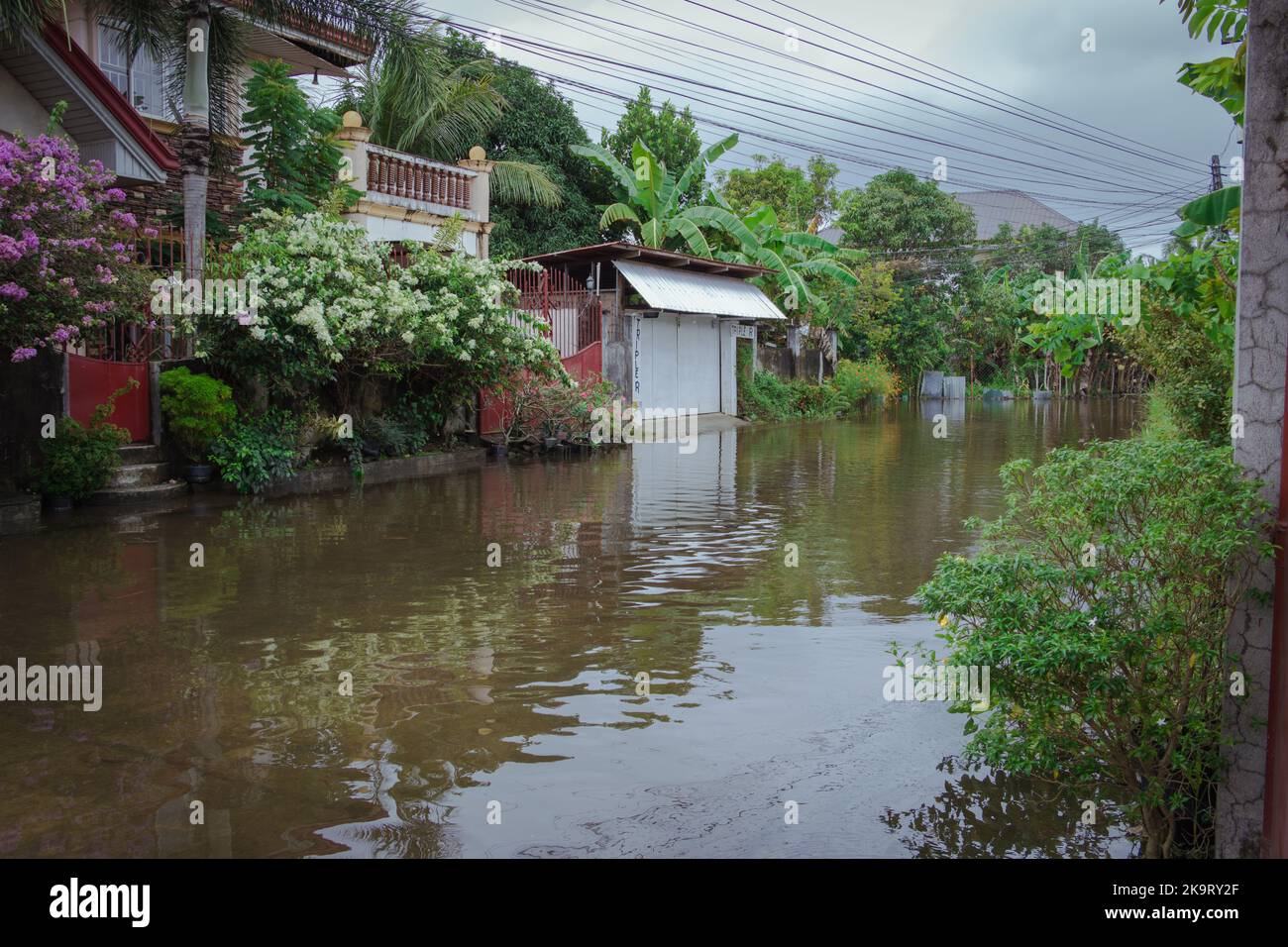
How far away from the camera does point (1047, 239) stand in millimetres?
53500

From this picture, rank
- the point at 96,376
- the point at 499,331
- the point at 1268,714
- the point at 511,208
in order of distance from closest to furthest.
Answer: the point at 1268,714 < the point at 96,376 < the point at 499,331 < the point at 511,208

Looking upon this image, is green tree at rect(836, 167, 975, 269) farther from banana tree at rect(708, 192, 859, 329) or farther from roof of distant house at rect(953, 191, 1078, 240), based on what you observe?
roof of distant house at rect(953, 191, 1078, 240)

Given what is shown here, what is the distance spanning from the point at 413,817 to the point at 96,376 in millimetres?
10931

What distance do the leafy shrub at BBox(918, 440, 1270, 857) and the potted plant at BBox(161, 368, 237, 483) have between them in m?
11.7

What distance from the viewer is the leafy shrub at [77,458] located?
12.4 m

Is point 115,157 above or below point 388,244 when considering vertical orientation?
above

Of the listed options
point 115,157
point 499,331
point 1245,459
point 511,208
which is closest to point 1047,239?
point 511,208

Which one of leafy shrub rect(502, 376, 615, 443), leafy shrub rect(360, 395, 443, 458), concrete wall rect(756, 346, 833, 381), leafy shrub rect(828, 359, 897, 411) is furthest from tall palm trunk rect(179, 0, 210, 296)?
leafy shrub rect(828, 359, 897, 411)

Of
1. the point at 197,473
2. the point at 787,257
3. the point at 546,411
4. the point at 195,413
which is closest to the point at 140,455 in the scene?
the point at 197,473

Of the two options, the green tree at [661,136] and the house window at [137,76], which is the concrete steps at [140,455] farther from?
the green tree at [661,136]

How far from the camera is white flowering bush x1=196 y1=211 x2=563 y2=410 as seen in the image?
14539mm

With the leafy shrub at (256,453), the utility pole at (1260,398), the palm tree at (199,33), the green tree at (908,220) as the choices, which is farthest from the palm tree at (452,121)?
the utility pole at (1260,398)
